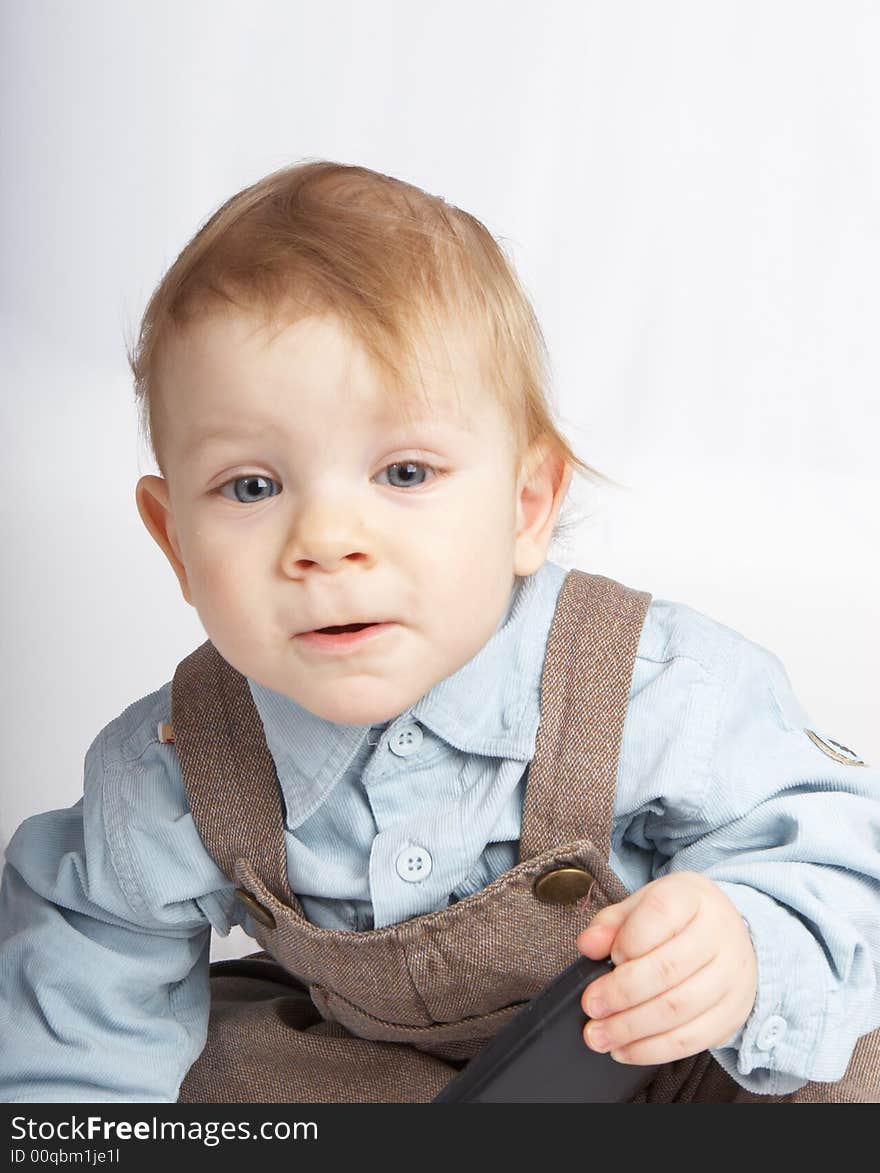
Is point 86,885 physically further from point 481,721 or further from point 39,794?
point 39,794

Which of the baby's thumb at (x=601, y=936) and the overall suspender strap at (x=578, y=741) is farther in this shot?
the overall suspender strap at (x=578, y=741)

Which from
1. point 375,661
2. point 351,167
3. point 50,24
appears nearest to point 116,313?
point 50,24

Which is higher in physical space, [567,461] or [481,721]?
[567,461]

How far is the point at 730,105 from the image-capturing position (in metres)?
1.90

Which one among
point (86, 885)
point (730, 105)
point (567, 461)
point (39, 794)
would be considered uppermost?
point (730, 105)

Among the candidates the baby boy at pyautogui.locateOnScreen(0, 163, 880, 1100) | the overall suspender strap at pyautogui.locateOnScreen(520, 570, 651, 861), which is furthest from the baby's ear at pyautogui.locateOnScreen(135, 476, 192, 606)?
the overall suspender strap at pyautogui.locateOnScreen(520, 570, 651, 861)

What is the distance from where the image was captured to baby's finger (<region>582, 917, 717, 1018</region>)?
87cm

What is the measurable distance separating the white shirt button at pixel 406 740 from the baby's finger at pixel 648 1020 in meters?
0.22

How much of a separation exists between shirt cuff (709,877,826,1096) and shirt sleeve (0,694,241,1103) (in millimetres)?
317

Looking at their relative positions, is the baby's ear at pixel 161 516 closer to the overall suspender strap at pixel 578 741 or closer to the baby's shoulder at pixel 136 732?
the baby's shoulder at pixel 136 732

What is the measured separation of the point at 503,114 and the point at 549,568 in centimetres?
95

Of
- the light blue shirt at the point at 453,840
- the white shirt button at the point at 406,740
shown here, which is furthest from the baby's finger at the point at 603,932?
the white shirt button at the point at 406,740

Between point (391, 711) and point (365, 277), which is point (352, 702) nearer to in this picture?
point (391, 711)

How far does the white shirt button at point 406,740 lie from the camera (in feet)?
3.46
